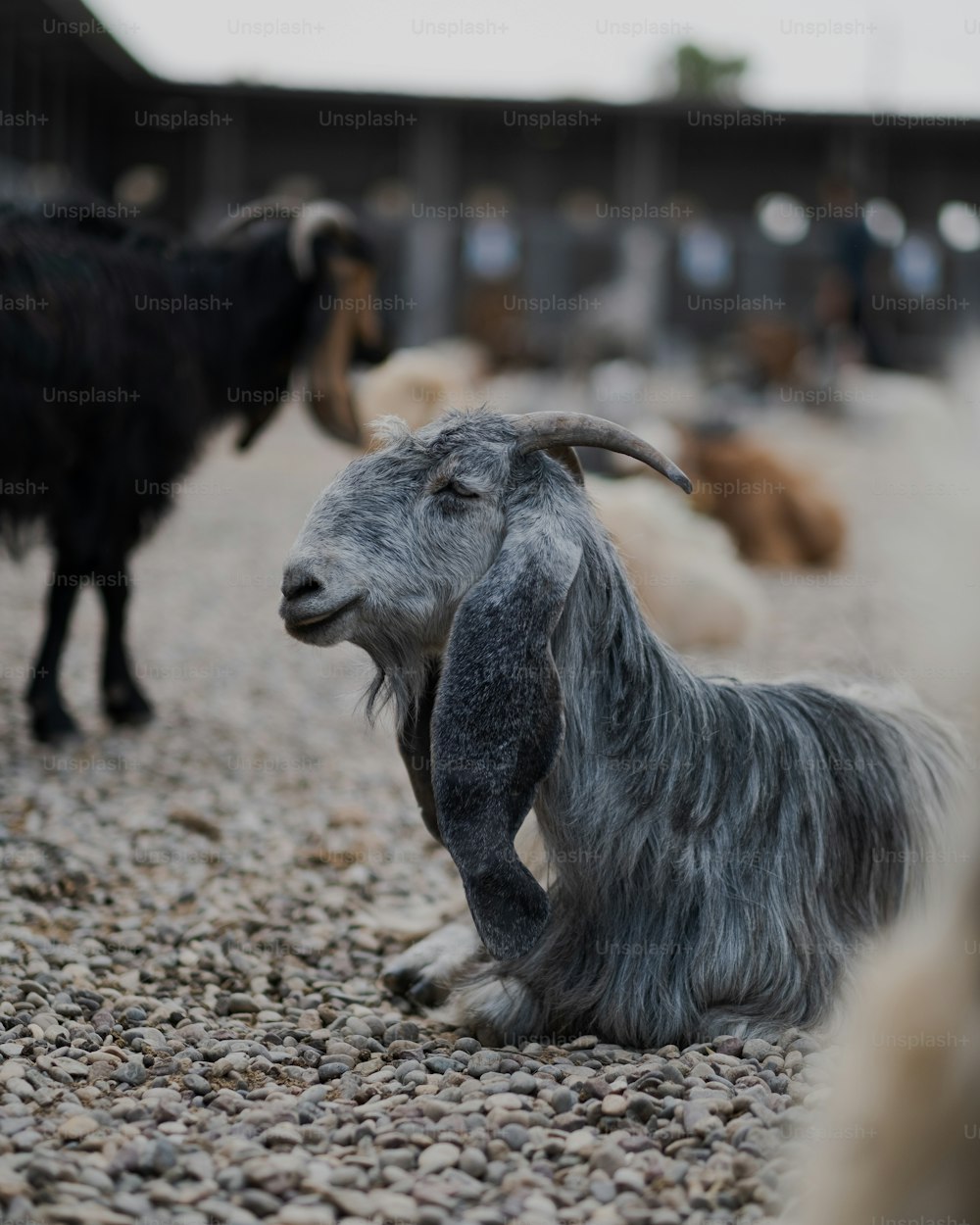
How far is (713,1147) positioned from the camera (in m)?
2.55

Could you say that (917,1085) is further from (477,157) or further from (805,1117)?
(477,157)

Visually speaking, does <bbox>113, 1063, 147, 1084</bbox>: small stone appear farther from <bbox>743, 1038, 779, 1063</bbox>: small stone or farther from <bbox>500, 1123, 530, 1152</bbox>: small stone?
<bbox>743, 1038, 779, 1063</bbox>: small stone

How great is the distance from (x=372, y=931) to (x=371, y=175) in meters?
26.6

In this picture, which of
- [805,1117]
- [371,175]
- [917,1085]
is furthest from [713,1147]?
[371,175]

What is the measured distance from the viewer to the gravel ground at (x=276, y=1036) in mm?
2414

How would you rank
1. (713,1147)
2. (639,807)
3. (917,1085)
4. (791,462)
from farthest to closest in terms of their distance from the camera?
(791,462), (639,807), (713,1147), (917,1085)

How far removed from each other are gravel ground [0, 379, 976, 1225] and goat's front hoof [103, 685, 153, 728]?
0.10 m

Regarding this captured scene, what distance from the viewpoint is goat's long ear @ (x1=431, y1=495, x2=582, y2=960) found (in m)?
2.88

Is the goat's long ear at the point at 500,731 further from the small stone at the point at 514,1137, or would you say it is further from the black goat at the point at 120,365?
the black goat at the point at 120,365

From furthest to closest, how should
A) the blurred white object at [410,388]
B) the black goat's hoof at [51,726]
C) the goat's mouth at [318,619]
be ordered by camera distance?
the blurred white object at [410,388], the black goat's hoof at [51,726], the goat's mouth at [318,619]

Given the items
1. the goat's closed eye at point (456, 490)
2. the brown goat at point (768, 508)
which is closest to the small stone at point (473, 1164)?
the goat's closed eye at point (456, 490)

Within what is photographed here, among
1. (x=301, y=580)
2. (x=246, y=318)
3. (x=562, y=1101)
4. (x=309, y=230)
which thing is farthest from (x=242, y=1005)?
(x=309, y=230)

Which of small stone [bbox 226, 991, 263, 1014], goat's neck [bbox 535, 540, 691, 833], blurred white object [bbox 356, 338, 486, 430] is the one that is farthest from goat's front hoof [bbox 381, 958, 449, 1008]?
blurred white object [bbox 356, 338, 486, 430]

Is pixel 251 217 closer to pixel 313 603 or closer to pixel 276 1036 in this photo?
pixel 313 603
